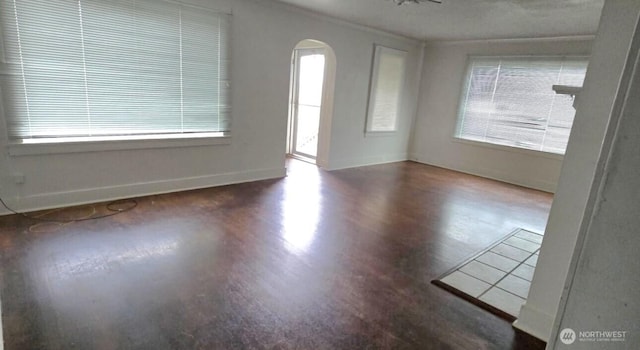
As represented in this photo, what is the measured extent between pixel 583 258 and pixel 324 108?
5.49 meters

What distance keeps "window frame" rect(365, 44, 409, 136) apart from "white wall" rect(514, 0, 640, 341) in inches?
179

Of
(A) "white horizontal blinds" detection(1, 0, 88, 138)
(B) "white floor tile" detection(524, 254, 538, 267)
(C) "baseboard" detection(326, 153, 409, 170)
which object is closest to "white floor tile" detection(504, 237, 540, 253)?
(B) "white floor tile" detection(524, 254, 538, 267)

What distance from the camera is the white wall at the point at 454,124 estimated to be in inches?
217

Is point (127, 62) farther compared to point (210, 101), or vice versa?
point (210, 101)

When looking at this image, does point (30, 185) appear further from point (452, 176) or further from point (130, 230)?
point (452, 176)

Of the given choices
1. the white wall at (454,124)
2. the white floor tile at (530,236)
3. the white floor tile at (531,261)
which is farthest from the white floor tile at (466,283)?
the white wall at (454,124)

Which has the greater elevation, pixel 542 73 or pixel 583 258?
pixel 542 73

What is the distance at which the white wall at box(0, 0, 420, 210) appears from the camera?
3402 millimetres

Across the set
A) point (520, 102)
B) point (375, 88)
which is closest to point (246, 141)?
point (375, 88)

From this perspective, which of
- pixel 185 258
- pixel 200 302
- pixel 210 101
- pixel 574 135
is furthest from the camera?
pixel 210 101

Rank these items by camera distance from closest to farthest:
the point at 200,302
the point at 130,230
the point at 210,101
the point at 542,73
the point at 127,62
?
the point at 200,302, the point at 130,230, the point at 127,62, the point at 210,101, the point at 542,73

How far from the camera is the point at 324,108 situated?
5.81m

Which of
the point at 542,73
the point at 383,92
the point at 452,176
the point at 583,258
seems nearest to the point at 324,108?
the point at 383,92

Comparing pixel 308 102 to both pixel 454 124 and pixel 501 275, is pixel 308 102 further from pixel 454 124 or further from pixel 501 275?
pixel 501 275
